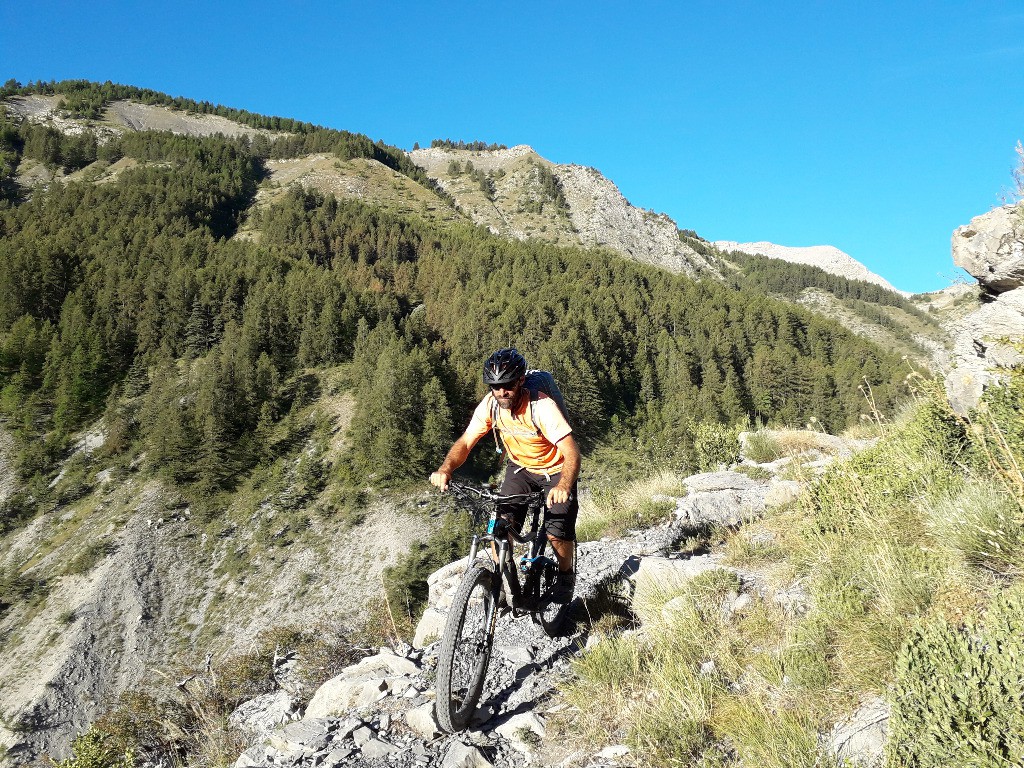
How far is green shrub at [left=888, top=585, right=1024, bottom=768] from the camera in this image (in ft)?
6.64

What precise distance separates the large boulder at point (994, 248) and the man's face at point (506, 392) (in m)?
6.53

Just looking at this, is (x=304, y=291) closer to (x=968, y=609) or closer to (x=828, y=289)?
(x=968, y=609)

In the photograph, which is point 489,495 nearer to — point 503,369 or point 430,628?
point 503,369

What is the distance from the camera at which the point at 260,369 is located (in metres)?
68.3

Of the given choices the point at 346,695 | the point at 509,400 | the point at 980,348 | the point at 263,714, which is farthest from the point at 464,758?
the point at 980,348

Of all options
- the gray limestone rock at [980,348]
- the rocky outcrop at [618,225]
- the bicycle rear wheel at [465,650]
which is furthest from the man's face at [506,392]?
the rocky outcrop at [618,225]

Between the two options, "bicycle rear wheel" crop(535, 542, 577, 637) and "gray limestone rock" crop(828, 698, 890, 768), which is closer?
"gray limestone rock" crop(828, 698, 890, 768)

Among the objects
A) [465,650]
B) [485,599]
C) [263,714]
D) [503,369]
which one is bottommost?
[263,714]

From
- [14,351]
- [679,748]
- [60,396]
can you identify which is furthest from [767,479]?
[14,351]

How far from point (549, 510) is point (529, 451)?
0.55m

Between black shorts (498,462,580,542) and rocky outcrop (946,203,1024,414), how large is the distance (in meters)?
4.91

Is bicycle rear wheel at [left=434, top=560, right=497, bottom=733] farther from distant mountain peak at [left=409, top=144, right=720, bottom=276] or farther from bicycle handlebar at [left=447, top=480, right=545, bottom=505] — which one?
distant mountain peak at [left=409, top=144, right=720, bottom=276]

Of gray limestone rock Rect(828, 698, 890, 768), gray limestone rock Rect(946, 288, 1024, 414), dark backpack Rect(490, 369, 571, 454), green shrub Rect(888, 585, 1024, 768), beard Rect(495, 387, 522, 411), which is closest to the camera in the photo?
green shrub Rect(888, 585, 1024, 768)

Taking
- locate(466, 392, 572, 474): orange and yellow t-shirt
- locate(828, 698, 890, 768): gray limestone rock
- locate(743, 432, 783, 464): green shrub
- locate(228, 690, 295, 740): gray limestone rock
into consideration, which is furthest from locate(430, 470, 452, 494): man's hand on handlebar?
locate(743, 432, 783, 464): green shrub
